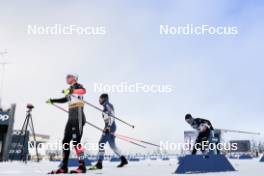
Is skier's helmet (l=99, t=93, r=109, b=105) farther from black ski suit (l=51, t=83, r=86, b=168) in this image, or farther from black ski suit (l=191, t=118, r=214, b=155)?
black ski suit (l=191, t=118, r=214, b=155)

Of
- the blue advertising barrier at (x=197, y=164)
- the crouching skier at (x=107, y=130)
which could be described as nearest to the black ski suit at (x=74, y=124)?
the blue advertising barrier at (x=197, y=164)

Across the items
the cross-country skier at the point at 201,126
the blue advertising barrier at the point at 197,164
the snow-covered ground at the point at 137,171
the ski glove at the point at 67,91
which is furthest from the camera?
the cross-country skier at the point at 201,126

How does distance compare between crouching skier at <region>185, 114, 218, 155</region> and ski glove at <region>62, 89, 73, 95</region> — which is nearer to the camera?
ski glove at <region>62, 89, 73, 95</region>

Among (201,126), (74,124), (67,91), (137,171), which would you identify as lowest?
(137,171)

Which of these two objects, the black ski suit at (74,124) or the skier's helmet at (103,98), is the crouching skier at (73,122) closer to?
the black ski suit at (74,124)

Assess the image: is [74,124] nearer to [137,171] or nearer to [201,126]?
[137,171]

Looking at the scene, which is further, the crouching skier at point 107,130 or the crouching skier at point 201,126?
the crouching skier at point 201,126

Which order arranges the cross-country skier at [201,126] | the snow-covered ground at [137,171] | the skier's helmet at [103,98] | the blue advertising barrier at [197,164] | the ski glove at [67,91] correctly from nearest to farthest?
the snow-covered ground at [137,171], the ski glove at [67,91], the blue advertising barrier at [197,164], the skier's helmet at [103,98], the cross-country skier at [201,126]

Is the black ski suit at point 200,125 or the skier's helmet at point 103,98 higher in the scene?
the skier's helmet at point 103,98

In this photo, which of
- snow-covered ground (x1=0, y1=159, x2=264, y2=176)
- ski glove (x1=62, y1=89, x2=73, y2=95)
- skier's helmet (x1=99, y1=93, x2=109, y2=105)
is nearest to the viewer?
snow-covered ground (x1=0, y1=159, x2=264, y2=176)

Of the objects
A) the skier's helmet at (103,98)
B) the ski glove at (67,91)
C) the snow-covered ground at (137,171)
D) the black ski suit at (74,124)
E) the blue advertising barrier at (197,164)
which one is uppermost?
the skier's helmet at (103,98)

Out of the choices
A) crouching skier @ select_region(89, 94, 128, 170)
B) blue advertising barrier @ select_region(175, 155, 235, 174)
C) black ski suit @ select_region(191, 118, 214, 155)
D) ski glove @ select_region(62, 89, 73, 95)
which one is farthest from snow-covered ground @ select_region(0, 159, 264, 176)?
ski glove @ select_region(62, 89, 73, 95)

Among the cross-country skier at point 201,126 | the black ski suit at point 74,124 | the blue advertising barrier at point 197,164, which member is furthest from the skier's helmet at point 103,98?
the blue advertising barrier at point 197,164

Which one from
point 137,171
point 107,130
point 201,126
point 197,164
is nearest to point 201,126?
point 201,126
